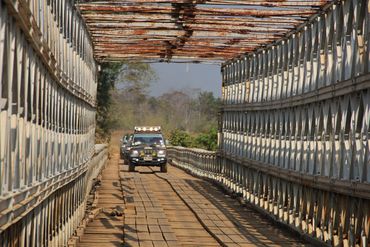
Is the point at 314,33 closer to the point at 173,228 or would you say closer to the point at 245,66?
the point at 173,228

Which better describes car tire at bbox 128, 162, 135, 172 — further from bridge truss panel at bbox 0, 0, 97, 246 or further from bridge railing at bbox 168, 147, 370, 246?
bridge truss panel at bbox 0, 0, 97, 246

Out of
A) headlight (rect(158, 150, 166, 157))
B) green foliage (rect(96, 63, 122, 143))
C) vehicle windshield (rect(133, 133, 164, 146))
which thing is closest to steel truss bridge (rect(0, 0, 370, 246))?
headlight (rect(158, 150, 166, 157))

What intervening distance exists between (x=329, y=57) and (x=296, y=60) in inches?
186

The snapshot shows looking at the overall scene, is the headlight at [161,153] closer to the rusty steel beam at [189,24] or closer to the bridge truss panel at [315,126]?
the rusty steel beam at [189,24]

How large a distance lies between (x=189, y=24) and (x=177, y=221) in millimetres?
5742

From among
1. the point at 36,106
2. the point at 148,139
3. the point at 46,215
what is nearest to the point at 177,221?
the point at 46,215

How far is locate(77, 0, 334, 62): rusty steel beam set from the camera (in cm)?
2384

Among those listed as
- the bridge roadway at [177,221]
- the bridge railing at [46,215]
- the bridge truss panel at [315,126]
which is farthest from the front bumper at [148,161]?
the bridge railing at [46,215]

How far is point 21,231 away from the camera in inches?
522

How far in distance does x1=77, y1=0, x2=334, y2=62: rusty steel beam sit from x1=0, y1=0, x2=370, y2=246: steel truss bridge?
5 cm

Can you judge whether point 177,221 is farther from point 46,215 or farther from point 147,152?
point 147,152

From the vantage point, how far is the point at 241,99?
36875 millimetres

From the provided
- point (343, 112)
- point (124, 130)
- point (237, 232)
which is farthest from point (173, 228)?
point (124, 130)

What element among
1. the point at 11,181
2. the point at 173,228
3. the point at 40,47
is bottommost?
the point at 173,228
